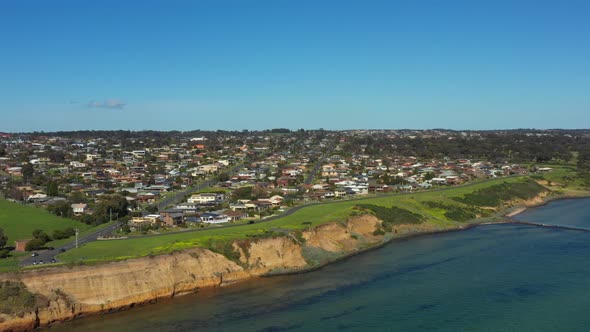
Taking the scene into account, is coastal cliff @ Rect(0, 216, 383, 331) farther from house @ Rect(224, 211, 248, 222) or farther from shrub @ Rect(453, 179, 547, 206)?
shrub @ Rect(453, 179, 547, 206)

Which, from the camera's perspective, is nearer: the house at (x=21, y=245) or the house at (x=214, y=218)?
the house at (x=21, y=245)

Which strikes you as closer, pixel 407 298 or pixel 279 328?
pixel 279 328

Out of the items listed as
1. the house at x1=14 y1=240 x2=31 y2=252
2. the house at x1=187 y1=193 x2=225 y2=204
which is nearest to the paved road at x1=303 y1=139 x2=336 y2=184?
the house at x1=187 y1=193 x2=225 y2=204

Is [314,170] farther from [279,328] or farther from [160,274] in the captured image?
[279,328]

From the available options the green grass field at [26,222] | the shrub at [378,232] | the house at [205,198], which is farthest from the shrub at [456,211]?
the green grass field at [26,222]

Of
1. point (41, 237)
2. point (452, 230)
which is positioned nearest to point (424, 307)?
point (452, 230)

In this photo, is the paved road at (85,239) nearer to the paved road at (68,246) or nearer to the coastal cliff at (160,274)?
the paved road at (68,246)
